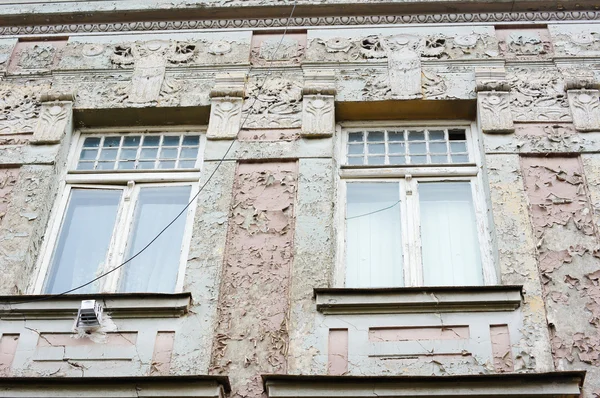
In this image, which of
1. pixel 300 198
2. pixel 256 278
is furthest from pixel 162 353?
pixel 300 198

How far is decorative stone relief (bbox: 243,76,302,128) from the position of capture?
8320 millimetres

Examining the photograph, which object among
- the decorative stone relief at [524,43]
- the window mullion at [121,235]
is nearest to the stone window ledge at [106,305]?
the window mullion at [121,235]

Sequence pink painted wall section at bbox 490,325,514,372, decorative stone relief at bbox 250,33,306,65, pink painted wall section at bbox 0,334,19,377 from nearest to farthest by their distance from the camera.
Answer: pink painted wall section at bbox 490,325,514,372
pink painted wall section at bbox 0,334,19,377
decorative stone relief at bbox 250,33,306,65

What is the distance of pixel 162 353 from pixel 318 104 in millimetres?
2919

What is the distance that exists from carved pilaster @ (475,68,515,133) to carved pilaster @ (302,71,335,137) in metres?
1.38

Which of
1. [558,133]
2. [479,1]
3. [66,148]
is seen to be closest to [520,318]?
[558,133]

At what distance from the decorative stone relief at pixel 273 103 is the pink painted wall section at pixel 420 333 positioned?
241 cm

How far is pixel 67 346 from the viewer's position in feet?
22.2

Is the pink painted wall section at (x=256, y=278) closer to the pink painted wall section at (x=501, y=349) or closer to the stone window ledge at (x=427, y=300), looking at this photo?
the stone window ledge at (x=427, y=300)

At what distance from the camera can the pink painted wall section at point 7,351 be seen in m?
6.65

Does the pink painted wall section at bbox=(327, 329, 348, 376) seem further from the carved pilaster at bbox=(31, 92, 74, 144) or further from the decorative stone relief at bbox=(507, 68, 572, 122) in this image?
the carved pilaster at bbox=(31, 92, 74, 144)

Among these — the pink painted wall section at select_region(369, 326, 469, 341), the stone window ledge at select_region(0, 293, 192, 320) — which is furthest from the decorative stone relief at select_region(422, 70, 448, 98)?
the stone window ledge at select_region(0, 293, 192, 320)

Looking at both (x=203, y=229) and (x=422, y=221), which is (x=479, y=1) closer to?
(x=422, y=221)

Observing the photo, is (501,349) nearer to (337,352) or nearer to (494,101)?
(337,352)
